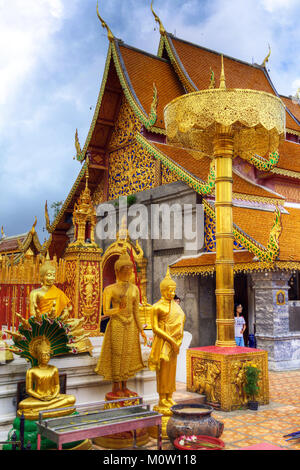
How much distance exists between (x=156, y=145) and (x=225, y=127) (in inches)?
191

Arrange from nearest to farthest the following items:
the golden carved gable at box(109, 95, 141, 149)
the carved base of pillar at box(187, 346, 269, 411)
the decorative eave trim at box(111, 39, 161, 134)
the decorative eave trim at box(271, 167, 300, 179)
→ the carved base of pillar at box(187, 346, 269, 411) < the decorative eave trim at box(111, 39, 161, 134) < the decorative eave trim at box(271, 167, 300, 179) < the golden carved gable at box(109, 95, 141, 149)

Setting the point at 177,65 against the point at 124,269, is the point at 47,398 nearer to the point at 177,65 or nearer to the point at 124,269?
the point at 124,269

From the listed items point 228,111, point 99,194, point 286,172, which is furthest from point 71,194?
point 228,111

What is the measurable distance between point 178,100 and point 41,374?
4.16 metres

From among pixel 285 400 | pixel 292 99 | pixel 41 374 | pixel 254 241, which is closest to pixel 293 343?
pixel 254 241

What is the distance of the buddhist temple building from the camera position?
8.85m

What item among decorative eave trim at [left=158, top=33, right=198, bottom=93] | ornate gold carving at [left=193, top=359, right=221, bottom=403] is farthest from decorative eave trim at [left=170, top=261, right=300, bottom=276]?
decorative eave trim at [left=158, top=33, right=198, bottom=93]

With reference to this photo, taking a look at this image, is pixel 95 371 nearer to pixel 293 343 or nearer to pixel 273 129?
pixel 273 129

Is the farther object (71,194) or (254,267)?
(71,194)

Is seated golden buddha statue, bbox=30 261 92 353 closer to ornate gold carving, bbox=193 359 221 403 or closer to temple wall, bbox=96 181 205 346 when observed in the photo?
ornate gold carving, bbox=193 359 221 403

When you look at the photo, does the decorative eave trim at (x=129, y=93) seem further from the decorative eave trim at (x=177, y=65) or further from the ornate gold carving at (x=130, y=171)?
the decorative eave trim at (x=177, y=65)

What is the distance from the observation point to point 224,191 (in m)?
6.47

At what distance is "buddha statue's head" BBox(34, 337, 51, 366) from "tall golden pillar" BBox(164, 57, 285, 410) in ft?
8.83

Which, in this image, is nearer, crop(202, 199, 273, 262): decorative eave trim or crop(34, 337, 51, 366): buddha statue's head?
crop(34, 337, 51, 366): buddha statue's head
